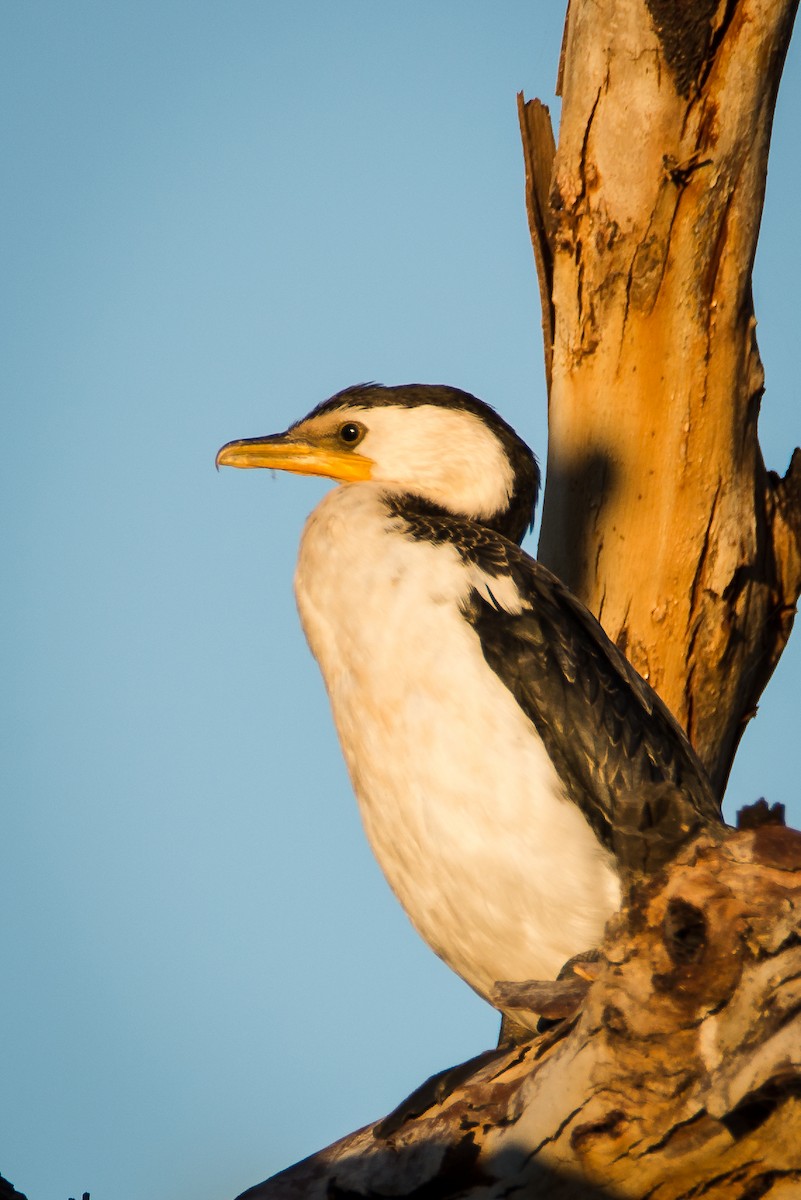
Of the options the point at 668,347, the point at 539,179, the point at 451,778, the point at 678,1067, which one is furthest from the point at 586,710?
the point at 539,179

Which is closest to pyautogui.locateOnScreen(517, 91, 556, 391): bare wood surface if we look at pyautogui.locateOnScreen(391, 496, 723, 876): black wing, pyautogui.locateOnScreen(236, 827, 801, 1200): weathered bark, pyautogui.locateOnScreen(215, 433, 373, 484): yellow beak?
pyautogui.locateOnScreen(215, 433, 373, 484): yellow beak

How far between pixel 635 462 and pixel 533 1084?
10.6 feet

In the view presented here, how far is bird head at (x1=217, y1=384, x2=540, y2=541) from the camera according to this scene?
512 cm

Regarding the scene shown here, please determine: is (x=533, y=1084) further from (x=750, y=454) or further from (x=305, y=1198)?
(x=750, y=454)

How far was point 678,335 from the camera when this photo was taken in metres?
5.53

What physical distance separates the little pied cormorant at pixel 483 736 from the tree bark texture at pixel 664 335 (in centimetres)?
111

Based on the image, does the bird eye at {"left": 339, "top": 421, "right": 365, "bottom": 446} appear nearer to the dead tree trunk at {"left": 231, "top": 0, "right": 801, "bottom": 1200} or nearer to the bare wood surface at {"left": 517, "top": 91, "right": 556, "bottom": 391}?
the dead tree trunk at {"left": 231, "top": 0, "right": 801, "bottom": 1200}

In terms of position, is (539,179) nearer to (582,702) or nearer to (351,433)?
(351,433)

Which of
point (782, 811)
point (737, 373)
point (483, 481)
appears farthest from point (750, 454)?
point (782, 811)

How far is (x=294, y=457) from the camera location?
528 centimetres

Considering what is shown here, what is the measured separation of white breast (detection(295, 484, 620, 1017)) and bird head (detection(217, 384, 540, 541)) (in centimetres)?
62

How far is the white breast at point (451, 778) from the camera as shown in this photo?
4109 mm

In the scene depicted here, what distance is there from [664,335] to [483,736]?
2240 mm

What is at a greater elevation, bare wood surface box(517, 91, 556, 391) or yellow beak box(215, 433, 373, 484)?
bare wood surface box(517, 91, 556, 391)
